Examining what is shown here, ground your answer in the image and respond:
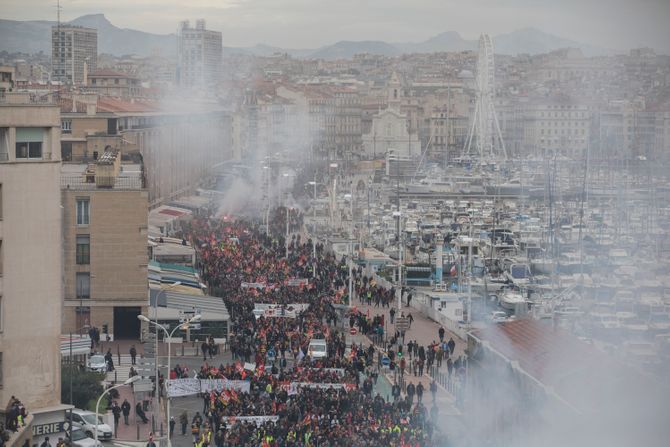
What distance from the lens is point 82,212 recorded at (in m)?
32.0

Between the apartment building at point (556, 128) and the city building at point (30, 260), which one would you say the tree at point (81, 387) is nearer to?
the city building at point (30, 260)

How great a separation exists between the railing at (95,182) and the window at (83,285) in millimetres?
1857

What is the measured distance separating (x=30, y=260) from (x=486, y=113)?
371 feet

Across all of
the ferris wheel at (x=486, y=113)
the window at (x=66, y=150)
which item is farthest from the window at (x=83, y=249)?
the ferris wheel at (x=486, y=113)

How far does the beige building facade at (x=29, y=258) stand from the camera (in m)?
21.2

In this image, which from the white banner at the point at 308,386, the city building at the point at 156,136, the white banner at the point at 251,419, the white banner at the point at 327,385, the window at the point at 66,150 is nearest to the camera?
the white banner at the point at 251,419

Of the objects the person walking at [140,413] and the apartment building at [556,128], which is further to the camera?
the apartment building at [556,128]

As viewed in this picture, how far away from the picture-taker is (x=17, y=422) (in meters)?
19.2

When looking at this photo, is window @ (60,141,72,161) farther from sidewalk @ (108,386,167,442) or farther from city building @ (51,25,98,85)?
city building @ (51,25,98,85)

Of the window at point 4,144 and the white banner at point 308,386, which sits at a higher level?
the window at point 4,144

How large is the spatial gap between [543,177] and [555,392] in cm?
6451

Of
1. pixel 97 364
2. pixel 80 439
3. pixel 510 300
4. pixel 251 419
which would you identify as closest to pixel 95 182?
pixel 97 364

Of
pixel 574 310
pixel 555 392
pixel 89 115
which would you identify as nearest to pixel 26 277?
pixel 555 392

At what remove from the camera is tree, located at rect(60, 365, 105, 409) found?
23516 millimetres
